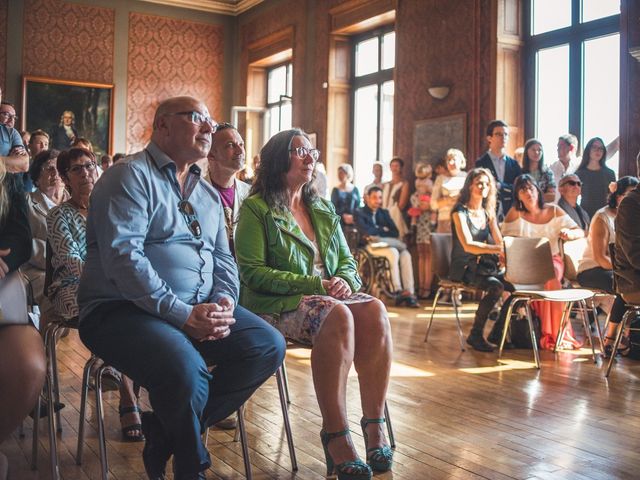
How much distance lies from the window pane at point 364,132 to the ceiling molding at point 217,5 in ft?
10.9

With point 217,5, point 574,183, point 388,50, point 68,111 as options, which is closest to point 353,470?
point 574,183

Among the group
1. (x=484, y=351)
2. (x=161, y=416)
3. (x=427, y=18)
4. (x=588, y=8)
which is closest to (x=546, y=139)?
(x=588, y=8)

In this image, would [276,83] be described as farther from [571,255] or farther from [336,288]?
[336,288]

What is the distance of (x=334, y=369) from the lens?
2.44 meters

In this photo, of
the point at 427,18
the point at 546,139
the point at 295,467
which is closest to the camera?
the point at 295,467

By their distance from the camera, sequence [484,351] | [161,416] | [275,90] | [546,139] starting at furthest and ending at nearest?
[275,90] → [546,139] → [484,351] → [161,416]

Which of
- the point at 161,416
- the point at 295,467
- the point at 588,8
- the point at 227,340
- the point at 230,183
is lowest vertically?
the point at 295,467

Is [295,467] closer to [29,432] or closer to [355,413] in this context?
[355,413]

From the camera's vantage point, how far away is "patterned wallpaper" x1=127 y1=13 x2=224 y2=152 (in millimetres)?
13250

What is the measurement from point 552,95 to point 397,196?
210 cm

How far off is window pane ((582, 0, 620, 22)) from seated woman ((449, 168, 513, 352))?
3.37 m

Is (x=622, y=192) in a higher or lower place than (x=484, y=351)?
higher

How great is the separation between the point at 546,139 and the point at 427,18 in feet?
7.51

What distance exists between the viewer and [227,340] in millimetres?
2250
